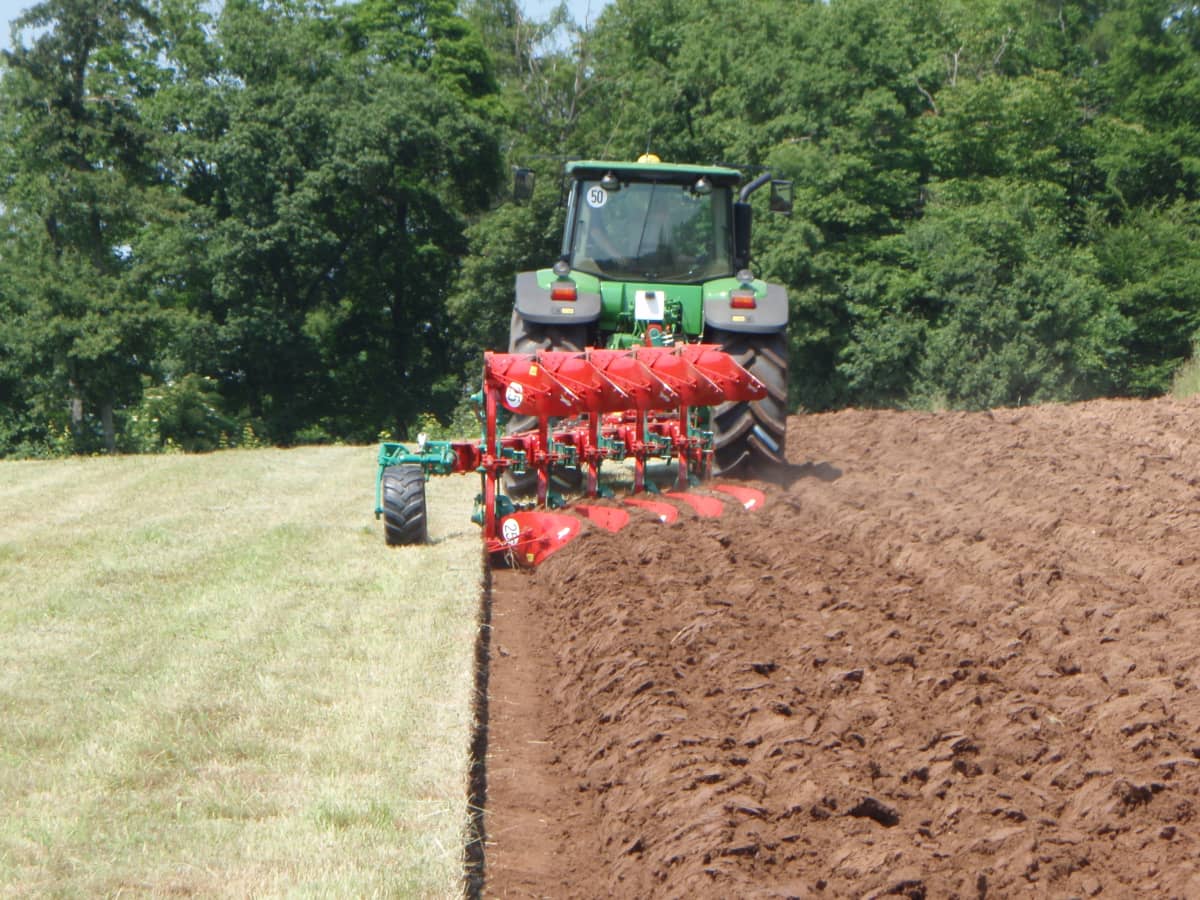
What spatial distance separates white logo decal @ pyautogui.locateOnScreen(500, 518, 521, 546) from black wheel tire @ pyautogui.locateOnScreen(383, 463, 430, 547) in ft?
1.86

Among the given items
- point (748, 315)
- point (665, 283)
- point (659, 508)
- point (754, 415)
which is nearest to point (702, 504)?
point (659, 508)

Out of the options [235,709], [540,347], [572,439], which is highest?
[540,347]

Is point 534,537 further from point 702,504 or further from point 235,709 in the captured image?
point 235,709

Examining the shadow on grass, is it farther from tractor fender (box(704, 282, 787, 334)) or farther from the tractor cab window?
the tractor cab window

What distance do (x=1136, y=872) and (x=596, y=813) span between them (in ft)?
5.10

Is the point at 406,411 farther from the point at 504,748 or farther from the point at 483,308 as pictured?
the point at 504,748

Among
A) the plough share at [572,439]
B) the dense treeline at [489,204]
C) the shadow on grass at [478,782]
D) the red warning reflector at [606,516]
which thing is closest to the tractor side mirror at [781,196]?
the plough share at [572,439]

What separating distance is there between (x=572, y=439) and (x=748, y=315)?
159 cm

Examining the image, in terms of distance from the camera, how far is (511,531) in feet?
27.5

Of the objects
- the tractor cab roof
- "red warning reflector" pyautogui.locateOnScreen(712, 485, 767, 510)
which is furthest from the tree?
"red warning reflector" pyautogui.locateOnScreen(712, 485, 767, 510)

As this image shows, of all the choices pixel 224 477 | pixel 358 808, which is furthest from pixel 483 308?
pixel 358 808

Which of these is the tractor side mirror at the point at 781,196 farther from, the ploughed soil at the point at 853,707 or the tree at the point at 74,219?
the tree at the point at 74,219

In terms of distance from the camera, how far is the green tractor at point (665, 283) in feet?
33.7

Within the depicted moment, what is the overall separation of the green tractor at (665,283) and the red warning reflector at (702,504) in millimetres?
924
